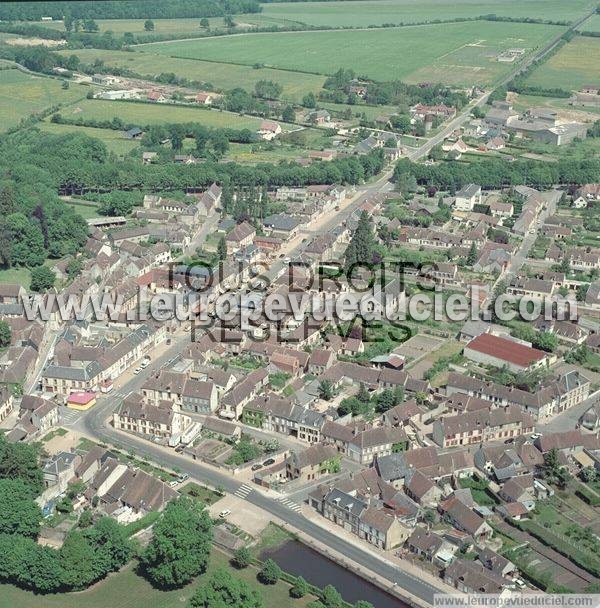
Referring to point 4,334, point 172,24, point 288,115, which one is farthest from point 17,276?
point 172,24

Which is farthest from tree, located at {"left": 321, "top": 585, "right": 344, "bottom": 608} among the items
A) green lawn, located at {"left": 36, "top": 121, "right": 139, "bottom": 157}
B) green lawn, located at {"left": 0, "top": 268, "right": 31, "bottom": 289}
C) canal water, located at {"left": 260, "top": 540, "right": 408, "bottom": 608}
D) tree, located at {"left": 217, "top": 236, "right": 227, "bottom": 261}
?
green lawn, located at {"left": 36, "top": 121, "right": 139, "bottom": 157}

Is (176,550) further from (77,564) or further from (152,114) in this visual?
(152,114)

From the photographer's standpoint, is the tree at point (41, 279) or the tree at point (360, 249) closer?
the tree at point (41, 279)

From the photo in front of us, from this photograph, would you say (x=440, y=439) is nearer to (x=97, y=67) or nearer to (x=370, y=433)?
(x=370, y=433)

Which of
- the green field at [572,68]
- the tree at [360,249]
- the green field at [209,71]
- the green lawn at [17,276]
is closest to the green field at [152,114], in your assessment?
the green field at [209,71]

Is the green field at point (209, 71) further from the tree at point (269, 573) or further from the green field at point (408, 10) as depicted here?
the tree at point (269, 573)

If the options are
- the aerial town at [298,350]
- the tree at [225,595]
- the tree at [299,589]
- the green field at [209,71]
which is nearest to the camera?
the tree at [225,595]

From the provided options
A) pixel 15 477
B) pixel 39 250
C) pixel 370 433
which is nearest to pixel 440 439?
pixel 370 433

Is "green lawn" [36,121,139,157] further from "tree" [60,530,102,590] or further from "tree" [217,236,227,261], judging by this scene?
"tree" [60,530,102,590]
